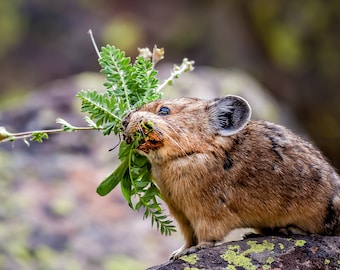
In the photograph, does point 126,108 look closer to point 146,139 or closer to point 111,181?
point 146,139

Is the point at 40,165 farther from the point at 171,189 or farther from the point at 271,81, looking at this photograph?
the point at 271,81

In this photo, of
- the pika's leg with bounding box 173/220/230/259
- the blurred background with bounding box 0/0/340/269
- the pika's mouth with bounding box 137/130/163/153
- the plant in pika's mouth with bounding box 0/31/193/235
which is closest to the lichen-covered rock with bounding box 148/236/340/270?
the pika's leg with bounding box 173/220/230/259

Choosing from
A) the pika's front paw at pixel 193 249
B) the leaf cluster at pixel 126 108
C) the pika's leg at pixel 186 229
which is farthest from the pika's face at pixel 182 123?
the pika's front paw at pixel 193 249

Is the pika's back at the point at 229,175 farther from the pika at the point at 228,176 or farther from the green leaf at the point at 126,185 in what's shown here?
the green leaf at the point at 126,185

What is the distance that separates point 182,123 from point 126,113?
0.55 metres

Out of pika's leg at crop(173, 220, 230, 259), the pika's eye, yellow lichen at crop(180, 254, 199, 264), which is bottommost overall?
yellow lichen at crop(180, 254, 199, 264)

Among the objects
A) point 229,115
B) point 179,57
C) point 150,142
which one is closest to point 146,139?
point 150,142

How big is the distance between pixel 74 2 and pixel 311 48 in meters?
8.14

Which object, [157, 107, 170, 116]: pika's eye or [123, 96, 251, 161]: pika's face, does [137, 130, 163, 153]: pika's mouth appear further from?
[157, 107, 170, 116]: pika's eye

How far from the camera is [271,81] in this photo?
2230 centimetres

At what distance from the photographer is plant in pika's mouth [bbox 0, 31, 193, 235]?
675cm

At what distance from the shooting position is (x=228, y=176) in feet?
23.0

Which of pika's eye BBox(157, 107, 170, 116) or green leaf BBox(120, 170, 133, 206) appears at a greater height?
pika's eye BBox(157, 107, 170, 116)

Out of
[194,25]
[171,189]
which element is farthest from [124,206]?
[194,25]
